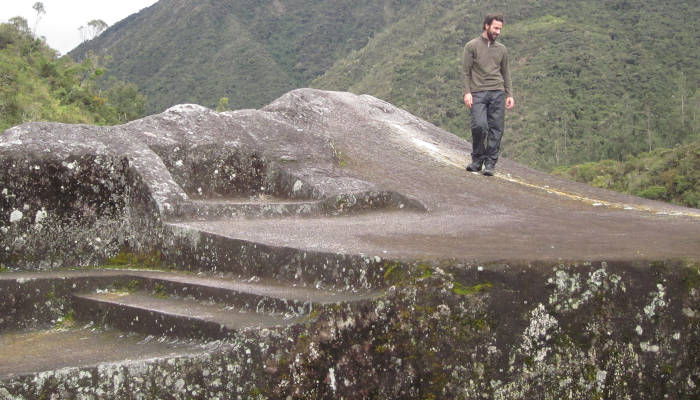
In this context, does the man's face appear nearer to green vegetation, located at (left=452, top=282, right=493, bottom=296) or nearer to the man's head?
the man's head

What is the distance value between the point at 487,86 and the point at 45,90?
22.7 metres

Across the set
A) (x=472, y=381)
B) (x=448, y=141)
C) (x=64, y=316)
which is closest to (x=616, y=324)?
(x=472, y=381)

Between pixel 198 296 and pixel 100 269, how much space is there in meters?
1.18

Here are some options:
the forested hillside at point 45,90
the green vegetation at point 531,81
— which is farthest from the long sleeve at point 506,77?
the green vegetation at point 531,81

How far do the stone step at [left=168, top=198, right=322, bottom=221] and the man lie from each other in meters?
2.25

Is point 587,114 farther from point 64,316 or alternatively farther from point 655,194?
point 64,316

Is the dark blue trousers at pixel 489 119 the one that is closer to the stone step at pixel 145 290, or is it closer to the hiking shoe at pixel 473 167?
the hiking shoe at pixel 473 167

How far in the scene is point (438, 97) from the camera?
165ft

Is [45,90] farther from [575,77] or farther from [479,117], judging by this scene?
[575,77]

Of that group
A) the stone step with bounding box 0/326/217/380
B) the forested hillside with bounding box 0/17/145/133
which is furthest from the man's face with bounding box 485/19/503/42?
the forested hillside with bounding box 0/17/145/133

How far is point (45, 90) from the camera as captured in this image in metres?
24.7

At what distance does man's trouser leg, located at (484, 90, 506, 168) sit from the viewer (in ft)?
22.6

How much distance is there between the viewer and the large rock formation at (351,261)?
11.3 feet

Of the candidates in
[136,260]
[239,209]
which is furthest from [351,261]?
[136,260]
